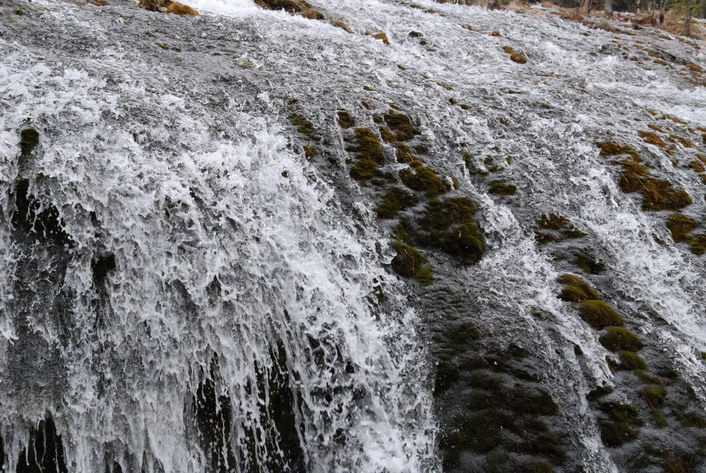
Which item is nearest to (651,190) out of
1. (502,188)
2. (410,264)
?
(502,188)

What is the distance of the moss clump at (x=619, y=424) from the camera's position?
206 inches

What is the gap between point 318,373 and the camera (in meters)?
5.65

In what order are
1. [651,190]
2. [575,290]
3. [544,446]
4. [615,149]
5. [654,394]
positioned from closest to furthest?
1. [544,446]
2. [654,394]
3. [575,290]
4. [651,190]
5. [615,149]

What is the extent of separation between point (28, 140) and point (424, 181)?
572 cm

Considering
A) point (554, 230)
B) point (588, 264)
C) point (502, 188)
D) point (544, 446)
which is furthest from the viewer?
point (502, 188)

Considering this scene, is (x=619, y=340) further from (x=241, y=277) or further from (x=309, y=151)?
(x=309, y=151)

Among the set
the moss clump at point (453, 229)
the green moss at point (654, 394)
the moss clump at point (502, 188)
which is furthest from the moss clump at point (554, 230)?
the green moss at point (654, 394)

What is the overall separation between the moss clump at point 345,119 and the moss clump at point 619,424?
5932mm

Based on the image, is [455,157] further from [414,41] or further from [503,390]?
[414,41]

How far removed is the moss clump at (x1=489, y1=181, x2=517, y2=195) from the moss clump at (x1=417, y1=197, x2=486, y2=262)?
0.80 m

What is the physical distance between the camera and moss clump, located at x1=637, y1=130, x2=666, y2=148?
409 inches

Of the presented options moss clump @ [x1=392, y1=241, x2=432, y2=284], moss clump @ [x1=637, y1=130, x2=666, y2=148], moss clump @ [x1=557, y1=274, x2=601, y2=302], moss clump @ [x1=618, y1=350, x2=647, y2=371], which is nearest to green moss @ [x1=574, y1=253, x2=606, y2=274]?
moss clump @ [x1=557, y1=274, x2=601, y2=302]

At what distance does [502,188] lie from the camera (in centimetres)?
827

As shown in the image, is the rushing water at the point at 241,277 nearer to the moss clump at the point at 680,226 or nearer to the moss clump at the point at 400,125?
the moss clump at the point at 680,226
